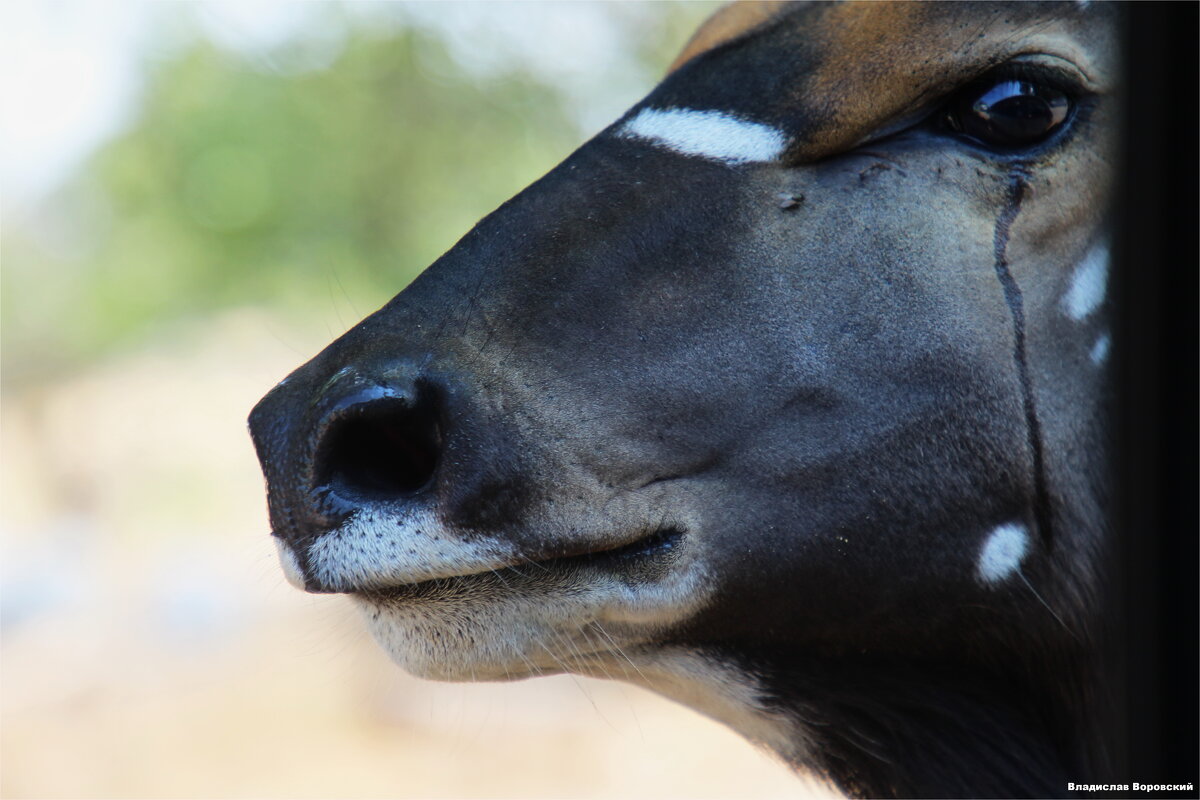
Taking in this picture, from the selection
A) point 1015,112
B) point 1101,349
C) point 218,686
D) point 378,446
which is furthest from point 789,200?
point 218,686

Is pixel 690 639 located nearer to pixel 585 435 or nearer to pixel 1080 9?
pixel 585 435

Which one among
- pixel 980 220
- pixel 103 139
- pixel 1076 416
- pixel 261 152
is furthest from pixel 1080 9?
pixel 103 139

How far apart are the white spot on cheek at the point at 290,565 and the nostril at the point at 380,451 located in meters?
0.17

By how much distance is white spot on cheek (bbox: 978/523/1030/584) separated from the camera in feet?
8.02

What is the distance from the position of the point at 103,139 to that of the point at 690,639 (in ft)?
54.0

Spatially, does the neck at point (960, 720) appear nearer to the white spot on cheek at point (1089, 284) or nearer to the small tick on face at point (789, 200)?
the white spot on cheek at point (1089, 284)

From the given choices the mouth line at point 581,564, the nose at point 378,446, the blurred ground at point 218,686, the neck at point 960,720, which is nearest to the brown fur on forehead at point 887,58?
the mouth line at point 581,564

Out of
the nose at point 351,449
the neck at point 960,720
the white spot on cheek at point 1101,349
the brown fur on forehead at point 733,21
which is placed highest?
the brown fur on forehead at point 733,21

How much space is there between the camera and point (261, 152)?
1487 cm

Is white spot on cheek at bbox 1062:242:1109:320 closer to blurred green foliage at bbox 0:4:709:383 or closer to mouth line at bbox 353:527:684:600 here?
Answer: mouth line at bbox 353:527:684:600

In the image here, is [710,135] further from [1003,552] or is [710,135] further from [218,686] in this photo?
[218,686]

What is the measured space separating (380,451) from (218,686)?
10.3m

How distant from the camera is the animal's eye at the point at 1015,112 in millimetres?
2377

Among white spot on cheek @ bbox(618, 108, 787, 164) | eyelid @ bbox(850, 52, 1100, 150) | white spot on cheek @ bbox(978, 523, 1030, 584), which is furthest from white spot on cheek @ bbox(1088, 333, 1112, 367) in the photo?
white spot on cheek @ bbox(618, 108, 787, 164)
